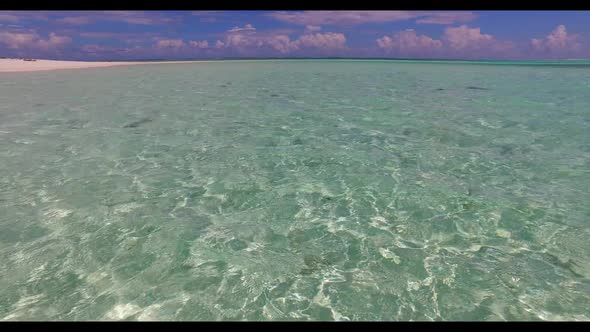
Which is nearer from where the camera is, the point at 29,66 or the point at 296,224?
the point at 296,224

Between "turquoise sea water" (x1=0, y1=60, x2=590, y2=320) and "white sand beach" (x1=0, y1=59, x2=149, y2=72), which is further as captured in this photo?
"white sand beach" (x1=0, y1=59, x2=149, y2=72)

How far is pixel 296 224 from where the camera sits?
8320 millimetres

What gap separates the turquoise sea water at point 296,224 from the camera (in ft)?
19.2

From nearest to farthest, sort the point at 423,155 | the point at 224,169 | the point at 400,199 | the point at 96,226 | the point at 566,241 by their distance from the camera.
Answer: the point at 566,241 < the point at 96,226 < the point at 400,199 < the point at 224,169 < the point at 423,155

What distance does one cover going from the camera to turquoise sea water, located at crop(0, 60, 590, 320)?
5.86m

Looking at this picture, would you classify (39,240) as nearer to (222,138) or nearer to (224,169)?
(224,169)

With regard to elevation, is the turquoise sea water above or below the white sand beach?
below

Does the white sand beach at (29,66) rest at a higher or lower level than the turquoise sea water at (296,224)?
higher

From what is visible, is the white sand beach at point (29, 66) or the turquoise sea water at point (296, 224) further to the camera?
the white sand beach at point (29, 66)

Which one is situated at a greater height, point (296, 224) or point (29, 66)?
point (29, 66)
